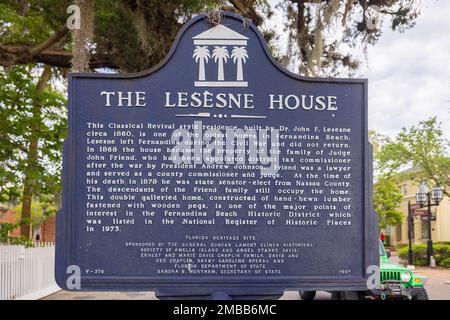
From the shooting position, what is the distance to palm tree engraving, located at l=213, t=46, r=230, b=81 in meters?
4.34

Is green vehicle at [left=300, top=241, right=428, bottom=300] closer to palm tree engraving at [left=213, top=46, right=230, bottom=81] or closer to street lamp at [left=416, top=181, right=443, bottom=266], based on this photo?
palm tree engraving at [left=213, top=46, right=230, bottom=81]

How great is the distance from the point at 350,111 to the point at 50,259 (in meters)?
12.0

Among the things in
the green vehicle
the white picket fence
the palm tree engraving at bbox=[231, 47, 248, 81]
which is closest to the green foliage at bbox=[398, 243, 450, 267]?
the green vehicle

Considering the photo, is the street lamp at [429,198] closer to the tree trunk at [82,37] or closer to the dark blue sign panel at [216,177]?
the tree trunk at [82,37]

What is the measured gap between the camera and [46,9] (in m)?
9.36

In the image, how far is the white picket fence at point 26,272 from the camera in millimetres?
11008

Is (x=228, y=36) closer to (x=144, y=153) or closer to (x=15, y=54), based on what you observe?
(x=144, y=153)

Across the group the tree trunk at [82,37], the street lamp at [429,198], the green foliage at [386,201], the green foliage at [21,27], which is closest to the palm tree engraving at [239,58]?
the tree trunk at [82,37]

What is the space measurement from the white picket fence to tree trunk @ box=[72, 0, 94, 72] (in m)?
6.13

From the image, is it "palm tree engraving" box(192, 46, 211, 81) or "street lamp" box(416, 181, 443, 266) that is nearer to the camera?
"palm tree engraving" box(192, 46, 211, 81)

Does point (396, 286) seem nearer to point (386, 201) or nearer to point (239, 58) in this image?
point (239, 58)

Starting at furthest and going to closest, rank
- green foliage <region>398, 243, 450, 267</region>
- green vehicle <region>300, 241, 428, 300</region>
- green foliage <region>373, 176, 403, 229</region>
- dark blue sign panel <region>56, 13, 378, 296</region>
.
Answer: green foliage <region>373, 176, 403, 229</region>, green foliage <region>398, 243, 450, 267</region>, green vehicle <region>300, 241, 428, 300</region>, dark blue sign panel <region>56, 13, 378, 296</region>

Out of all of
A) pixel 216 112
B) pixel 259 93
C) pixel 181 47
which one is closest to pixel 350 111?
pixel 259 93

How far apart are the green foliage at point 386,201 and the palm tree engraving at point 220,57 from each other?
123ft
